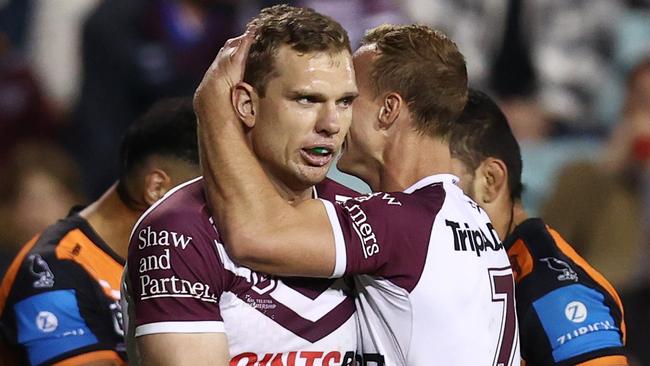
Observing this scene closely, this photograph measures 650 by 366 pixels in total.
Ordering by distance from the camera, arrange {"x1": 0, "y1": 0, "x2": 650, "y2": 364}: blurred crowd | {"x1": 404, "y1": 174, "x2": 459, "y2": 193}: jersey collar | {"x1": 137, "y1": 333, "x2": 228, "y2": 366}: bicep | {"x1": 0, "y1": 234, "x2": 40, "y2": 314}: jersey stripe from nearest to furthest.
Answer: {"x1": 137, "y1": 333, "x2": 228, "y2": 366}: bicep, {"x1": 404, "y1": 174, "x2": 459, "y2": 193}: jersey collar, {"x1": 0, "y1": 234, "x2": 40, "y2": 314}: jersey stripe, {"x1": 0, "y1": 0, "x2": 650, "y2": 364}: blurred crowd

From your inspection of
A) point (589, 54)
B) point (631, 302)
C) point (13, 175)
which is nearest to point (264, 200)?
point (631, 302)

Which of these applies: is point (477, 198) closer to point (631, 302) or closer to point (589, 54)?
point (631, 302)

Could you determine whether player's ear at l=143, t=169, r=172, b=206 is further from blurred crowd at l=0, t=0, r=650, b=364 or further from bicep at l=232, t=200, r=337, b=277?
blurred crowd at l=0, t=0, r=650, b=364

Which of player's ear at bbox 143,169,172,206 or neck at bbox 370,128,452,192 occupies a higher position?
neck at bbox 370,128,452,192

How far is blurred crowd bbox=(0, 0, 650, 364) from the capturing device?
8.53 meters

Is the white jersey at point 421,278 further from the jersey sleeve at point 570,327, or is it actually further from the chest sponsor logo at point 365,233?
the jersey sleeve at point 570,327

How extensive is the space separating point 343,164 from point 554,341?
910 mm

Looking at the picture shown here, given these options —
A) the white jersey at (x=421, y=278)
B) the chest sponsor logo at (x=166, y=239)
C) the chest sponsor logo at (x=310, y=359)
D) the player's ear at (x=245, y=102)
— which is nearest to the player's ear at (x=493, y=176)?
the white jersey at (x=421, y=278)

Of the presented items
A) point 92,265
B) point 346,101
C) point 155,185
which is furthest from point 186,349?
point 155,185

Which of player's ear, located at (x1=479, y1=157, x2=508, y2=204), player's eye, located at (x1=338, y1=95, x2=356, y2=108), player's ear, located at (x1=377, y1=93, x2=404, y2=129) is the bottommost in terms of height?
player's ear, located at (x1=479, y1=157, x2=508, y2=204)

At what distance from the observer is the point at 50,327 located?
5.57 metres

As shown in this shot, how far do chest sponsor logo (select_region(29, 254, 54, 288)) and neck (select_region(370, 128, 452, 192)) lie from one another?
4.36ft

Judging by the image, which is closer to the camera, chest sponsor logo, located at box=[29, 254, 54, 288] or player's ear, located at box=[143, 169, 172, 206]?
chest sponsor logo, located at box=[29, 254, 54, 288]

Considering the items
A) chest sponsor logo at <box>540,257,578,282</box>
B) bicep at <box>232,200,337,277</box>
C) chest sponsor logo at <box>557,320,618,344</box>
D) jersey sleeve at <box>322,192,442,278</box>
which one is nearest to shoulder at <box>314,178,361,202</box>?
jersey sleeve at <box>322,192,442,278</box>
